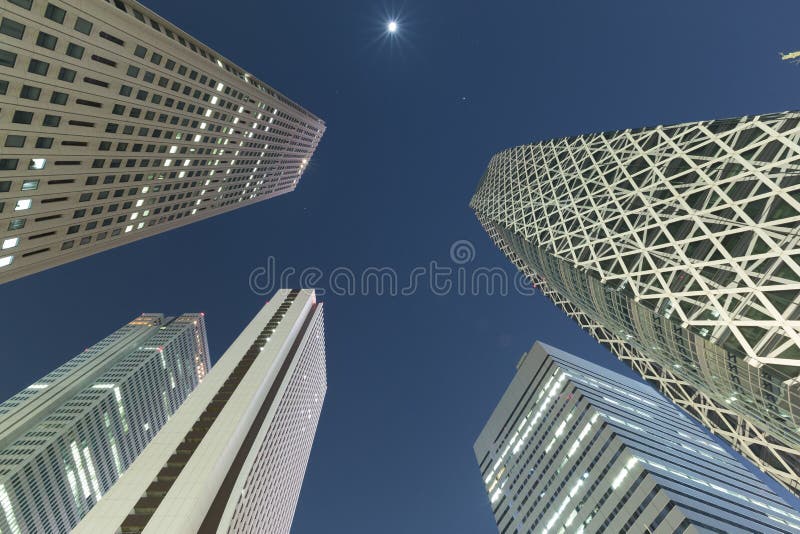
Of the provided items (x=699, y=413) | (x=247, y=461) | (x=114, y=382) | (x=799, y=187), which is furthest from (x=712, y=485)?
(x=114, y=382)

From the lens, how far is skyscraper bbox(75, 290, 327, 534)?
52125 mm

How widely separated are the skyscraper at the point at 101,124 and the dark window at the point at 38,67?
0.11m

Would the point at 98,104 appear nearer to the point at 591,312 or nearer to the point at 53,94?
the point at 53,94

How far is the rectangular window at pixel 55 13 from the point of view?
115 feet

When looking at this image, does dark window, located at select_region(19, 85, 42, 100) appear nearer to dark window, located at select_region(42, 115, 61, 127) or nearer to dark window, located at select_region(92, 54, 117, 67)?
dark window, located at select_region(42, 115, 61, 127)

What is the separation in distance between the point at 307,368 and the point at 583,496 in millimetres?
81636

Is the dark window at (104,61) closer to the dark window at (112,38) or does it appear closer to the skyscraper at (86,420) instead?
the dark window at (112,38)

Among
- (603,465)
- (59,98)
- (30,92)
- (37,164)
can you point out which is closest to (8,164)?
(37,164)

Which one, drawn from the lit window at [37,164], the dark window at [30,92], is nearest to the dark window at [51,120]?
the dark window at [30,92]

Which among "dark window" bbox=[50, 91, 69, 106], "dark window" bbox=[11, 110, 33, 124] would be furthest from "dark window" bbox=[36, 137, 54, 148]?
"dark window" bbox=[50, 91, 69, 106]

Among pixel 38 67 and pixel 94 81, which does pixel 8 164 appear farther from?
pixel 94 81

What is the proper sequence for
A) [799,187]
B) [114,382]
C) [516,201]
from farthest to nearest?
[114,382] → [516,201] → [799,187]

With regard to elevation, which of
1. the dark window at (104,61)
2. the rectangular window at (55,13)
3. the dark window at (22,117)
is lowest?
the dark window at (22,117)

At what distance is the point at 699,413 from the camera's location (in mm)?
61219
